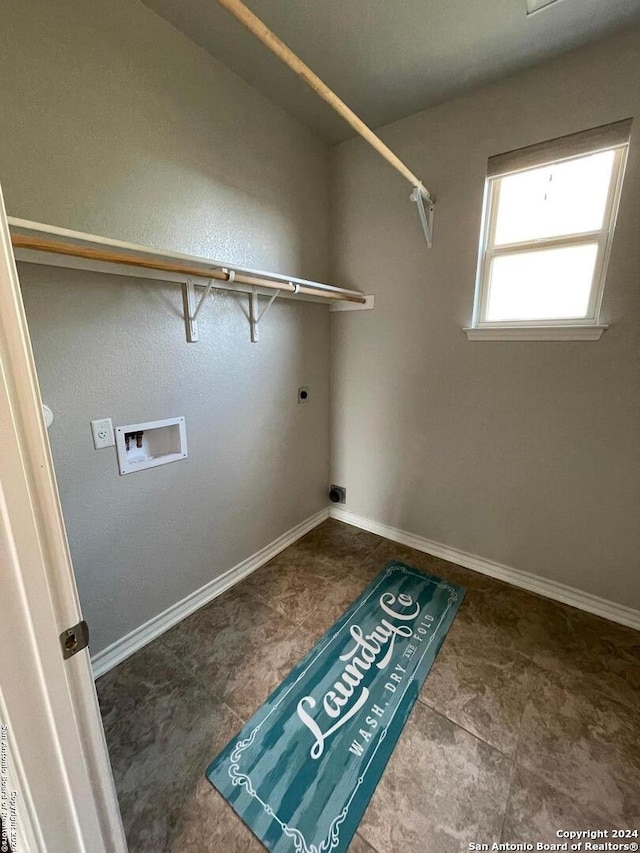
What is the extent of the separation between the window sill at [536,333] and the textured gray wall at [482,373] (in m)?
0.04

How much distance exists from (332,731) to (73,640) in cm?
115

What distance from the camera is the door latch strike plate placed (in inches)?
22.9

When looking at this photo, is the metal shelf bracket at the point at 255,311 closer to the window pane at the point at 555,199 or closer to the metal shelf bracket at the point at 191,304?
the metal shelf bracket at the point at 191,304

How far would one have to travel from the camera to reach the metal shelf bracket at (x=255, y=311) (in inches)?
75.0

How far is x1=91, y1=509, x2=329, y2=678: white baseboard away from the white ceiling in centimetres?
262

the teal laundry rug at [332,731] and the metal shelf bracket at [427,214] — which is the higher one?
the metal shelf bracket at [427,214]

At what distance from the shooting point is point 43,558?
540 mm

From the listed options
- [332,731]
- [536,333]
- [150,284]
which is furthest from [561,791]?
[150,284]

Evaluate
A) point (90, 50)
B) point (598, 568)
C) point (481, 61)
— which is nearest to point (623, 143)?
point (481, 61)

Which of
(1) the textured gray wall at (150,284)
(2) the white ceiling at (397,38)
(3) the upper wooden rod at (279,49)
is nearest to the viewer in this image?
(3) the upper wooden rod at (279,49)

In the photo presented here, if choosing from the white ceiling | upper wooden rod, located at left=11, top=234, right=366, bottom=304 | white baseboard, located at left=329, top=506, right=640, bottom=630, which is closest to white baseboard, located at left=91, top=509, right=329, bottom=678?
white baseboard, located at left=329, top=506, right=640, bottom=630

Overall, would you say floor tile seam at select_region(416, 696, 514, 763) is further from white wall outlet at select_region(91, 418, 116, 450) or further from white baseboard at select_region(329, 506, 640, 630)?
white wall outlet at select_region(91, 418, 116, 450)

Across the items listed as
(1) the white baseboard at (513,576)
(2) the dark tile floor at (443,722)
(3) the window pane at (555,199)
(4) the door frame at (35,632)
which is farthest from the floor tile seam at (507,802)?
(3) the window pane at (555,199)

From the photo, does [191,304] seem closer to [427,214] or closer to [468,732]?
[427,214]
